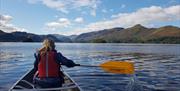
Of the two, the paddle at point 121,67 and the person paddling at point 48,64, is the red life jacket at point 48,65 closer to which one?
the person paddling at point 48,64

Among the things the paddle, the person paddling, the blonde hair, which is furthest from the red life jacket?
the paddle

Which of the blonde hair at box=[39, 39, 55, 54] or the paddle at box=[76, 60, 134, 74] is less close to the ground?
the blonde hair at box=[39, 39, 55, 54]

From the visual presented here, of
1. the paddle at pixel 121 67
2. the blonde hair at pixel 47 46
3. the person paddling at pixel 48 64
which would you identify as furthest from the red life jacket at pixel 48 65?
the paddle at pixel 121 67

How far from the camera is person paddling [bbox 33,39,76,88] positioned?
11.9 m

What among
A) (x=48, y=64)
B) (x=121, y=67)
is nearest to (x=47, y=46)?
(x=48, y=64)

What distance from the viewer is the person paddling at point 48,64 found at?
11878 millimetres

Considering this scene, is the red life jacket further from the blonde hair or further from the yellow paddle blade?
the yellow paddle blade

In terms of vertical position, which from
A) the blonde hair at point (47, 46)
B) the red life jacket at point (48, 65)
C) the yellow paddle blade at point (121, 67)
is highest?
the blonde hair at point (47, 46)

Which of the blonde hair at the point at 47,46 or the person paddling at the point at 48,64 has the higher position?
the blonde hair at the point at 47,46

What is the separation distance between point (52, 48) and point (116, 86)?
8325 millimetres

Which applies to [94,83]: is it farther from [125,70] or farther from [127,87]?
[125,70]

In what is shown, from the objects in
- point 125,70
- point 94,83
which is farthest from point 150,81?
point 125,70

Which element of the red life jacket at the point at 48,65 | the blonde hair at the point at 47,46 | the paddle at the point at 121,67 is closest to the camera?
the blonde hair at the point at 47,46

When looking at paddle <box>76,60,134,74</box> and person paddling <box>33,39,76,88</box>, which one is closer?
person paddling <box>33,39,76,88</box>
